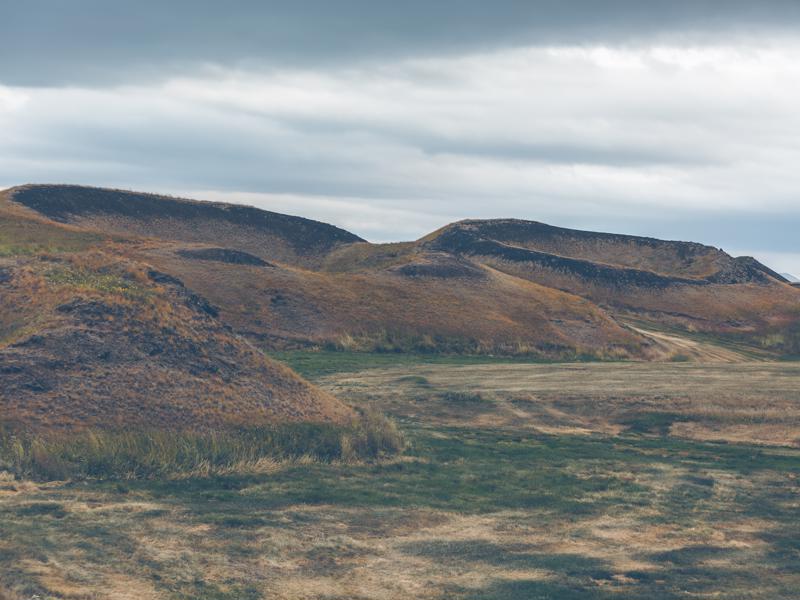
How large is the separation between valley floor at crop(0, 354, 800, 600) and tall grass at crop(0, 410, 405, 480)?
66 cm

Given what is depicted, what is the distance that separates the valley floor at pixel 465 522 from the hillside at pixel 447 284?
57.0ft

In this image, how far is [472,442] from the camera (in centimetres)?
2636

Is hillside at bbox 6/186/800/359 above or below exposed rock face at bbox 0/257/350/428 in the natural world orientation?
above

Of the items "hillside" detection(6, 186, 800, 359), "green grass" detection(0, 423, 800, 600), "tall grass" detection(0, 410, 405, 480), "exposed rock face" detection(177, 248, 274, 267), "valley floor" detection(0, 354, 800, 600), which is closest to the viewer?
"valley floor" detection(0, 354, 800, 600)

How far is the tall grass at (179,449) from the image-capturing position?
19891 millimetres

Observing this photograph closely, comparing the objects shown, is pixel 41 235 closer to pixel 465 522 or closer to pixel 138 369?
pixel 138 369

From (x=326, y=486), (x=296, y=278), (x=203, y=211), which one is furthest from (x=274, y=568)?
(x=203, y=211)

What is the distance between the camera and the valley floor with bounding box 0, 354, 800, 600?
13930 mm

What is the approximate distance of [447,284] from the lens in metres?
63.4

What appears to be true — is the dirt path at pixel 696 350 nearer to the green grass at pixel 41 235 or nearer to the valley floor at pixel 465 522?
the valley floor at pixel 465 522

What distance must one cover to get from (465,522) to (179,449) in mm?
7085

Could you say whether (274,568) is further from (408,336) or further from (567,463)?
(408,336)

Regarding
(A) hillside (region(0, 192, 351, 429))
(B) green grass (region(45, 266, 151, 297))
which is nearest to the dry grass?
(A) hillside (region(0, 192, 351, 429))

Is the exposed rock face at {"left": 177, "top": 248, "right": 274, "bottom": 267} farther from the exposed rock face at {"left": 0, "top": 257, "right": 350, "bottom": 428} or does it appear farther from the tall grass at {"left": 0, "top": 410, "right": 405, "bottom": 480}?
the tall grass at {"left": 0, "top": 410, "right": 405, "bottom": 480}
